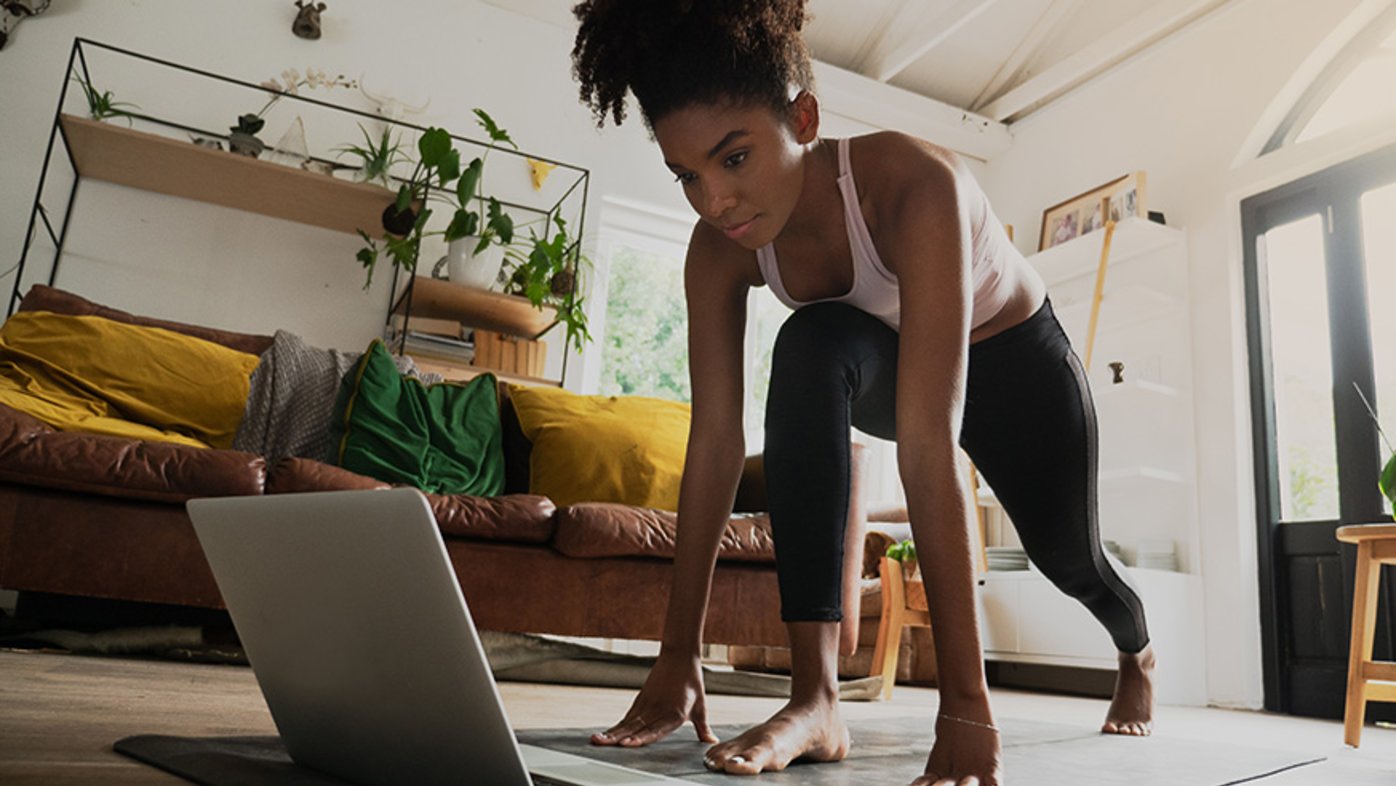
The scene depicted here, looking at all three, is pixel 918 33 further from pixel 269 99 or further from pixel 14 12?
pixel 14 12

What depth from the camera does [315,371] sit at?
9.65 feet

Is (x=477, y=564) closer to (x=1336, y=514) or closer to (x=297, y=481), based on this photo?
(x=297, y=481)

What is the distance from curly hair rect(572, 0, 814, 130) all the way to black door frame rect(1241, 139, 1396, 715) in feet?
10.2

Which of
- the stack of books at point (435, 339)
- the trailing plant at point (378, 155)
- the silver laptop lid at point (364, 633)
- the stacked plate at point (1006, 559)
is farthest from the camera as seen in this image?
the stacked plate at point (1006, 559)

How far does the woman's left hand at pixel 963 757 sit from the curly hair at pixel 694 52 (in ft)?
2.14

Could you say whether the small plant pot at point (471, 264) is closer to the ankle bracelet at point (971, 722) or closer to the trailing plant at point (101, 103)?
the trailing plant at point (101, 103)

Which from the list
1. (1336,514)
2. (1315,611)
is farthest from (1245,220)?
(1315,611)

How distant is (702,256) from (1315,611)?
125 inches

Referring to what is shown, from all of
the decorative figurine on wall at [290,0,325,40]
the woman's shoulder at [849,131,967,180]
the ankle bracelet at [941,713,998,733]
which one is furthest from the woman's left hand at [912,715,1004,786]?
the decorative figurine on wall at [290,0,325,40]

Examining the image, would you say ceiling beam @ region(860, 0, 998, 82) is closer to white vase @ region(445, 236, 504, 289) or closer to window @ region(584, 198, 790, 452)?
window @ region(584, 198, 790, 452)

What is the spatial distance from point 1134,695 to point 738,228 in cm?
106

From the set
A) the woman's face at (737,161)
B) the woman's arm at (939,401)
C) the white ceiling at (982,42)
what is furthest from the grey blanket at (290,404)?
the white ceiling at (982,42)

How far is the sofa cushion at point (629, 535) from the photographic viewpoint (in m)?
2.37

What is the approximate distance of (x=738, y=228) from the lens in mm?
1137
